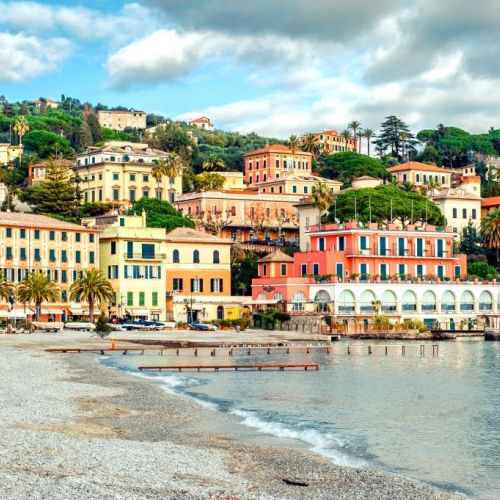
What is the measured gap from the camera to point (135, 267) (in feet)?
343

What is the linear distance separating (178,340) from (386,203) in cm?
4826

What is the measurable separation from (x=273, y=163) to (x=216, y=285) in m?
79.2

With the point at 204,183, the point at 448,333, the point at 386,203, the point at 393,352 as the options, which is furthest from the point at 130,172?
the point at 393,352

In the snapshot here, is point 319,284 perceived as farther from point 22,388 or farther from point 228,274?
point 22,388

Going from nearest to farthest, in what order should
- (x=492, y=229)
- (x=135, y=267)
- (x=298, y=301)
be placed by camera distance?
1. (x=135, y=267)
2. (x=298, y=301)
3. (x=492, y=229)

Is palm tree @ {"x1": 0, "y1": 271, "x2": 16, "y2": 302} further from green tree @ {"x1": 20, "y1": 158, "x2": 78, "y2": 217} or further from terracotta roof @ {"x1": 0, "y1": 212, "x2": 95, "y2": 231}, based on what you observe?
green tree @ {"x1": 20, "y1": 158, "x2": 78, "y2": 217}

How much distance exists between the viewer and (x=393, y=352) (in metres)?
86.2

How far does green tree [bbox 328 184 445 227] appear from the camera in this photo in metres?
126

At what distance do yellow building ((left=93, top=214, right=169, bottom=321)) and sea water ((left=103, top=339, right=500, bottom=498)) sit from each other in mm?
26629

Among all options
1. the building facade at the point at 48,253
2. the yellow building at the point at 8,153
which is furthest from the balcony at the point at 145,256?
the yellow building at the point at 8,153

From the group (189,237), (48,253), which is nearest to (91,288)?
(48,253)

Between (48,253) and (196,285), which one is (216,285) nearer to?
(196,285)

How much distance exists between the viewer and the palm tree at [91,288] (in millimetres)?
95938

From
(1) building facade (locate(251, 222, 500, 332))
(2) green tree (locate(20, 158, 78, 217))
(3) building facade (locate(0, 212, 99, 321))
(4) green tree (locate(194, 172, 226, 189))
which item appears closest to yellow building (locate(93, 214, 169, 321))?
(3) building facade (locate(0, 212, 99, 321))
